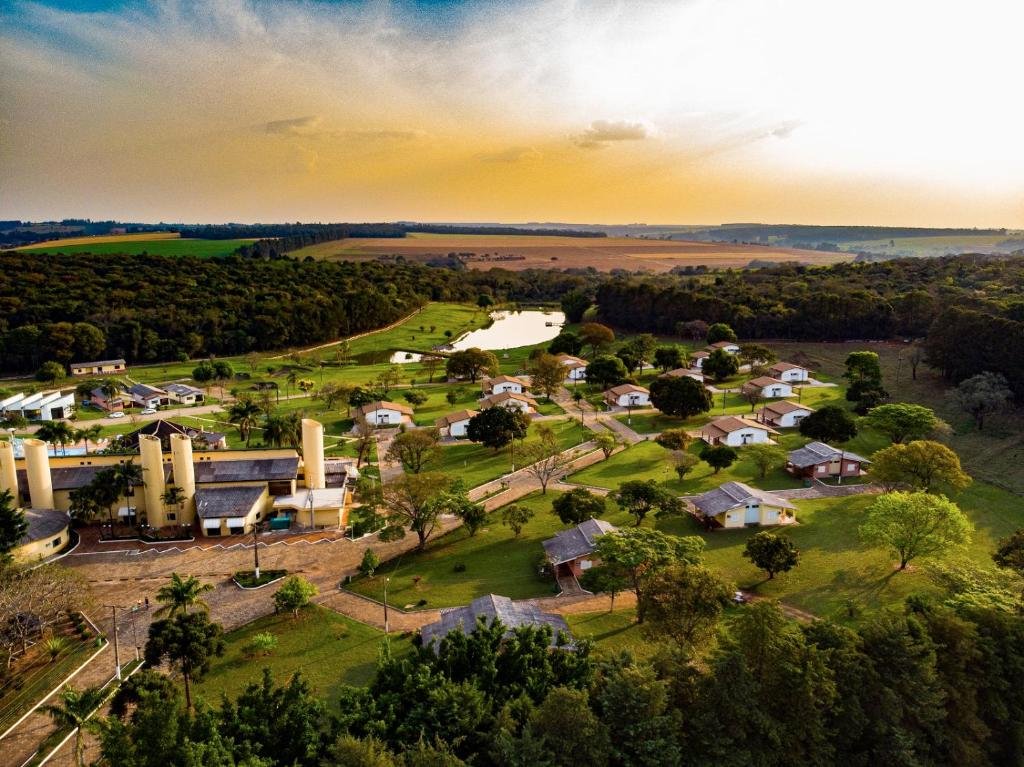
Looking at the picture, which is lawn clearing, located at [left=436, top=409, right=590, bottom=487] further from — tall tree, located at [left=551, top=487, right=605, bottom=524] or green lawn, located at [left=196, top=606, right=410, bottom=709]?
green lawn, located at [left=196, top=606, right=410, bottom=709]

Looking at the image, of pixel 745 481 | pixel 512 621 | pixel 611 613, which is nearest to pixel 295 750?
pixel 512 621

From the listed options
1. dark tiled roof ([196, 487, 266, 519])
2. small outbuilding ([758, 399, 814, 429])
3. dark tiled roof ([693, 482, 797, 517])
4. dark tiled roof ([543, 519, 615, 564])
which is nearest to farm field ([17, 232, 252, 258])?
dark tiled roof ([196, 487, 266, 519])

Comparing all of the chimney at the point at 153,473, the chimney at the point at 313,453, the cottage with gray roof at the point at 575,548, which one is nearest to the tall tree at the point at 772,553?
the cottage with gray roof at the point at 575,548

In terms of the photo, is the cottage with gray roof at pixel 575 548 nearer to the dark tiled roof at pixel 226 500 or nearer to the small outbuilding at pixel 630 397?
the dark tiled roof at pixel 226 500

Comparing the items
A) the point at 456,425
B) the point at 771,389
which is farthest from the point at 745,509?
the point at 771,389

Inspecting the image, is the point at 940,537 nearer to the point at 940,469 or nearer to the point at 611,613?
the point at 940,469

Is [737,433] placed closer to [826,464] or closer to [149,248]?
[826,464]

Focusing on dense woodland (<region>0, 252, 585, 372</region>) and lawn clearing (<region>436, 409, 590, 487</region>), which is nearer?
lawn clearing (<region>436, 409, 590, 487</region>)

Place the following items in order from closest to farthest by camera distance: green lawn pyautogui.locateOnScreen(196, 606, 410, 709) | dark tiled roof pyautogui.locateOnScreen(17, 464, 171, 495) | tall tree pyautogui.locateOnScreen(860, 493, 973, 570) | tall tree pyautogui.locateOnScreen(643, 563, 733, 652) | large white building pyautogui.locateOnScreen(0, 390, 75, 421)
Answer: tall tree pyautogui.locateOnScreen(643, 563, 733, 652)
green lawn pyautogui.locateOnScreen(196, 606, 410, 709)
tall tree pyautogui.locateOnScreen(860, 493, 973, 570)
dark tiled roof pyautogui.locateOnScreen(17, 464, 171, 495)
large white building pyautogui.locateOnScreen(0, 390, 75, 421)
